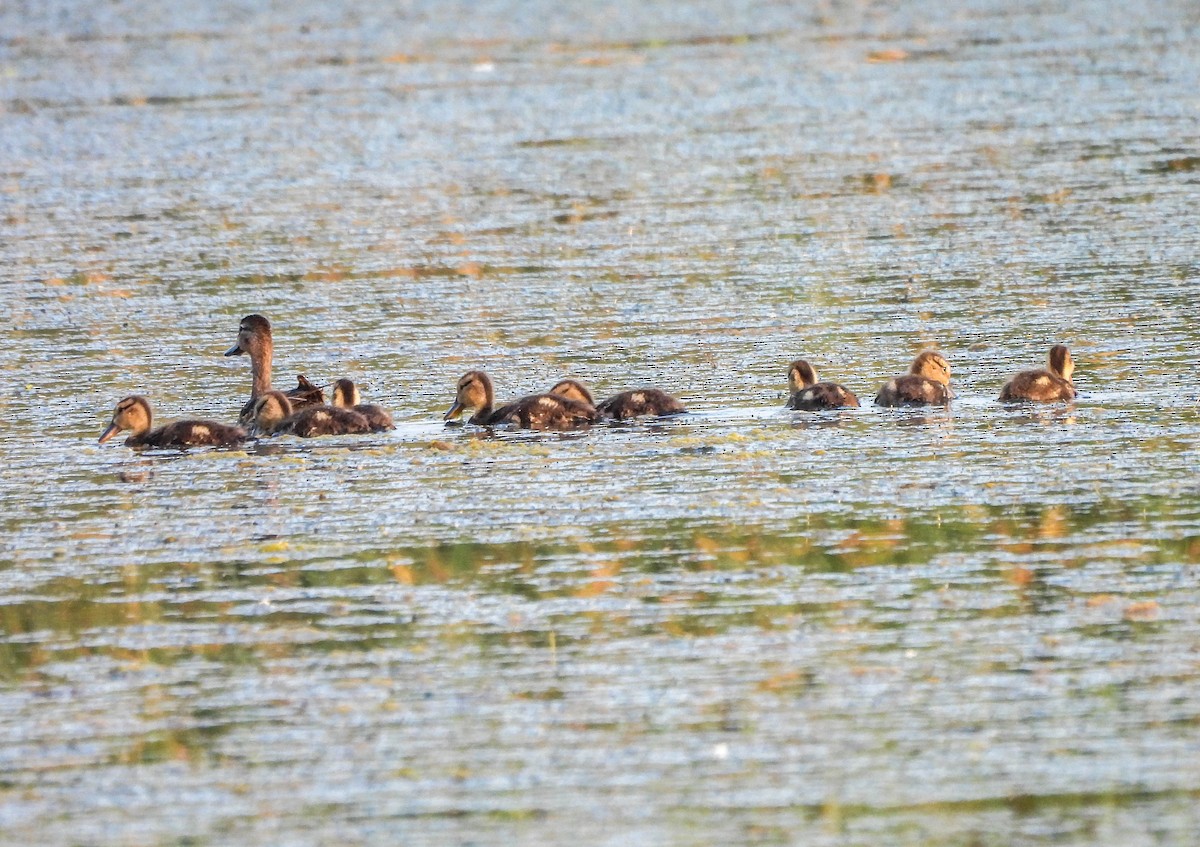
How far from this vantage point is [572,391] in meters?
11.3

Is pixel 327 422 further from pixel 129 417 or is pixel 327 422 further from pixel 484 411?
pixel 129 417

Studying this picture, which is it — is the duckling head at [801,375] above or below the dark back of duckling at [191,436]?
above

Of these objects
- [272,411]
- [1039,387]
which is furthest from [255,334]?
[1039,387]

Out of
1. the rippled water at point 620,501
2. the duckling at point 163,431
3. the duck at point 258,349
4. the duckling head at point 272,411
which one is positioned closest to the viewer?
the rippled water at point 620,501

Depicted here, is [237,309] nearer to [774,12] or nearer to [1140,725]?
[1140,725]

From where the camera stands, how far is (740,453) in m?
10.4

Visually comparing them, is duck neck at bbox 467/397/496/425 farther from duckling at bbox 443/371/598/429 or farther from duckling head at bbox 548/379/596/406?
duckling head at bbox 548/379/596/406

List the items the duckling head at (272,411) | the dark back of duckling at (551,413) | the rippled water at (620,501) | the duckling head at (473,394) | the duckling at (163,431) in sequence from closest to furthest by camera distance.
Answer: the rippled water at (620,501)
the dark back of duckling at (551,413)
the duckling at (163,431)
the duckling head at (473,394)
the duckling head at (272,411)

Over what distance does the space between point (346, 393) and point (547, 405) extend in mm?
1062

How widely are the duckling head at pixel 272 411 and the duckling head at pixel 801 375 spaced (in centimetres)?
247

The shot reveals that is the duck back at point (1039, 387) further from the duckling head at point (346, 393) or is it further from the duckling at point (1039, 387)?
the duckling head at point (346, 393)

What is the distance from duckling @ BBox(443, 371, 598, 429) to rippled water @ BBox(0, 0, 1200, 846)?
0.36 meters

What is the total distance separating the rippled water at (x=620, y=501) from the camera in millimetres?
A: 6219

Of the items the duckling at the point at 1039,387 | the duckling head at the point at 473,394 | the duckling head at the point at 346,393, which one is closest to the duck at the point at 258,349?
the duckling head at the point at 346,393
